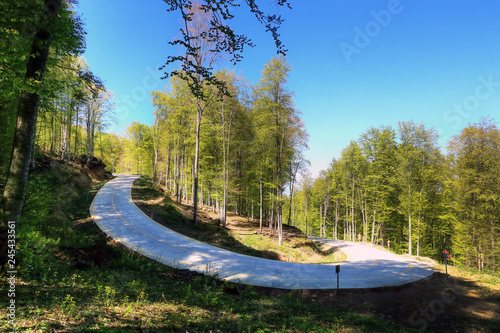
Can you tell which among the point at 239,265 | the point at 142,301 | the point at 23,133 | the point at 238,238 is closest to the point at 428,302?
the point at 239,265

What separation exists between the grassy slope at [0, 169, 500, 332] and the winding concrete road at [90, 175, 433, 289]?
1452mm

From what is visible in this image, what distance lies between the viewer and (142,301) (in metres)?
5.62

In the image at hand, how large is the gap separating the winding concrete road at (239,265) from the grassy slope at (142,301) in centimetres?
145

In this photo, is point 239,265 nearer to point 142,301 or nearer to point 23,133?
point 142,301

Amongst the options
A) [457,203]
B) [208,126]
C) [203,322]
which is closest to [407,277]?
[457,203]

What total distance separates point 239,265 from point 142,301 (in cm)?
904

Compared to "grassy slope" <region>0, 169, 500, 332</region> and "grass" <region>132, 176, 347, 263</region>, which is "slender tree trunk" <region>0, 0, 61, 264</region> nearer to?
"grassy slope" <region>0, 169, 500, 332</region>

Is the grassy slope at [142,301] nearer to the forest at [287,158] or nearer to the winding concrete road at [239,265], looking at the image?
the winding concrete road at [239,265]

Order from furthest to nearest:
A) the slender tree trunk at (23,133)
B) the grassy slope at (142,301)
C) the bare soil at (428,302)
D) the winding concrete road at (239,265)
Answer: the winding concrete road at (239,265) < the bare soil at (428,302) < the slender tree trunk at (23,133) < the grassy slope at (142,301)

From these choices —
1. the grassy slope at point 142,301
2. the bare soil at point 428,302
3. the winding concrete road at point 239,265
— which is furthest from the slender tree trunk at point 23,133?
the winding concrete road at point 239,265

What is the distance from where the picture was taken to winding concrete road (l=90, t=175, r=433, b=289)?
12.4m

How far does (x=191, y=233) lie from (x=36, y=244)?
44.3 ft

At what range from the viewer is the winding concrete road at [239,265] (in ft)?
40.7

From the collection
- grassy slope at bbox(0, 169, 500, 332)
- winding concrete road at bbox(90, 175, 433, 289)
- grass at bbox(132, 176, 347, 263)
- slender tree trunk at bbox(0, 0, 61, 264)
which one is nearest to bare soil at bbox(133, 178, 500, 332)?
grassy slope at bbox(0, 169, 500, 332)
